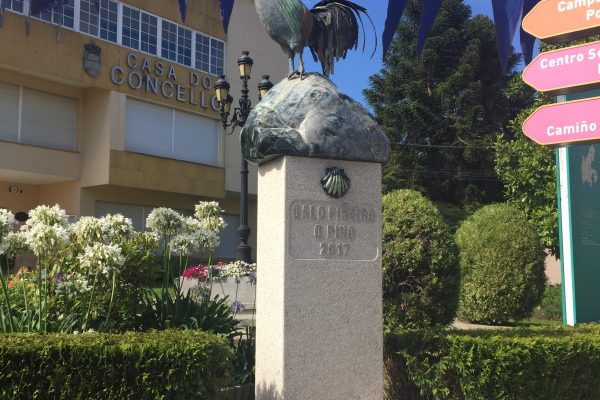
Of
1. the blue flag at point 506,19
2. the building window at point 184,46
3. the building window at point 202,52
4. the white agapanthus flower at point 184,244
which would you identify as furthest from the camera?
the building window at point 202,52

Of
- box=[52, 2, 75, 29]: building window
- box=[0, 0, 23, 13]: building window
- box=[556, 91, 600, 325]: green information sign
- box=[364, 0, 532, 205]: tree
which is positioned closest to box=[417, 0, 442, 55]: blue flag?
box=[556, 91, 600, 325]: green information sign

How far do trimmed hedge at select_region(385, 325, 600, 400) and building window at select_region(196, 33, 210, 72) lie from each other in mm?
20650

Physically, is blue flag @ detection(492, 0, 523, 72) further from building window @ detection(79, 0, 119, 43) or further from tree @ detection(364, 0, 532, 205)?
tree @ detection(364, 0, 532, 205)

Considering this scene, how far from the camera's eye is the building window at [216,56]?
82.7 ft

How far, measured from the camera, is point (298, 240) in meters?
4.89

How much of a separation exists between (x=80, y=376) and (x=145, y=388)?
42 cm

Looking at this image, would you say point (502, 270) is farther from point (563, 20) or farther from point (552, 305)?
point (563, 20)

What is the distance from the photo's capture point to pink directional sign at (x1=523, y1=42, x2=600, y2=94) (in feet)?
20.1

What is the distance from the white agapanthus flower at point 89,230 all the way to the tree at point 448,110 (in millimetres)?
22281

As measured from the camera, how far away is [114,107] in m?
21.7

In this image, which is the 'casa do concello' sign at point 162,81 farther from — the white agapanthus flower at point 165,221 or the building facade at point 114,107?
the white agapanthus flower at point 165,221

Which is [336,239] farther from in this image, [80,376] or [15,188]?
[15,188]

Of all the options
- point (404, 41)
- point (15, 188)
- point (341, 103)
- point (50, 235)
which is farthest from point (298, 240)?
point (404, 41)

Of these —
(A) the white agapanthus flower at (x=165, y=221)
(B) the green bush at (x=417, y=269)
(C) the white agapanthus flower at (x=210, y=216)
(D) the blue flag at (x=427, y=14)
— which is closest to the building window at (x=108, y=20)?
(D) the blue flag at (x=427, y=14)
